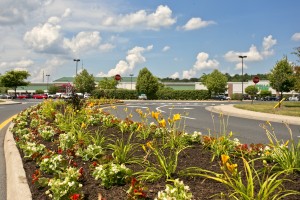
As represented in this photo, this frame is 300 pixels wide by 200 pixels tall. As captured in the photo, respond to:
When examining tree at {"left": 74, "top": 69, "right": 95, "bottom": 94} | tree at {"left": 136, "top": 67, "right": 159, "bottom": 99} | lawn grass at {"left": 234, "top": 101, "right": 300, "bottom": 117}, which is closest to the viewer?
lawn grass at {"left": 234, "top": 101, "right": 300, "bottom": 117}

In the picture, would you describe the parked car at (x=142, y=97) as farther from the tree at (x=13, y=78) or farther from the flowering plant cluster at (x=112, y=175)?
the flowering plant cluster at (x=112, y=175)

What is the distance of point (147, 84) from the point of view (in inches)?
2495

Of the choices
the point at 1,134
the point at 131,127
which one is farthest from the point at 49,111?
the point at 131,127

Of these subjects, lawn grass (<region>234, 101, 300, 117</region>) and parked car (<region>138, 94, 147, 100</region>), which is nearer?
lawn grass (<region>234, 101, 300, 117</region>)

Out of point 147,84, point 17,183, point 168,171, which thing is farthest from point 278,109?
point 147,84

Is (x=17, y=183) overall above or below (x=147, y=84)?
below

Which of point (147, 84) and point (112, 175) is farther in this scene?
point (147, 84)

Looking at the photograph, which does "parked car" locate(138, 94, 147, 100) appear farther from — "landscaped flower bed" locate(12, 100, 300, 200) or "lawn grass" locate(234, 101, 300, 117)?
"landscaped flower bed" locate(12, 100, 300, 200)

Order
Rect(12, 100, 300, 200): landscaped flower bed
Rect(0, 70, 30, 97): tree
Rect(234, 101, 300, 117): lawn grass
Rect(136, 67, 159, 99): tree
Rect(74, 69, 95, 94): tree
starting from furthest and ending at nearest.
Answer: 1. Rect(0, 70, 30, 97): tree
2. Rect(74, 69, 95, 94): tree
3. Rect(136, 67, 159, 99): tree
4. Rect(234, 101, 300, 117): lawn grass
5. Rect(12, 100, 300, 200): landscaped flower bed

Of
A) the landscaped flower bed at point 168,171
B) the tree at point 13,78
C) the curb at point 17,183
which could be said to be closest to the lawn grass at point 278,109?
the landscaped flower bed at point 168,171

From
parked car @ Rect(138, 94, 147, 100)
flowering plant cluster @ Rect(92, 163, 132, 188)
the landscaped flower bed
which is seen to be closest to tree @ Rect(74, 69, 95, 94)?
parked car @ Rect(138, 94, 147, 100)

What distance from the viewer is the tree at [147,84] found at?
6356cm

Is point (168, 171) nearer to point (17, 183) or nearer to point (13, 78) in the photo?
point (17, 183)

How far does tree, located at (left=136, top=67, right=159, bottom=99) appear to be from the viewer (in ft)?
209
